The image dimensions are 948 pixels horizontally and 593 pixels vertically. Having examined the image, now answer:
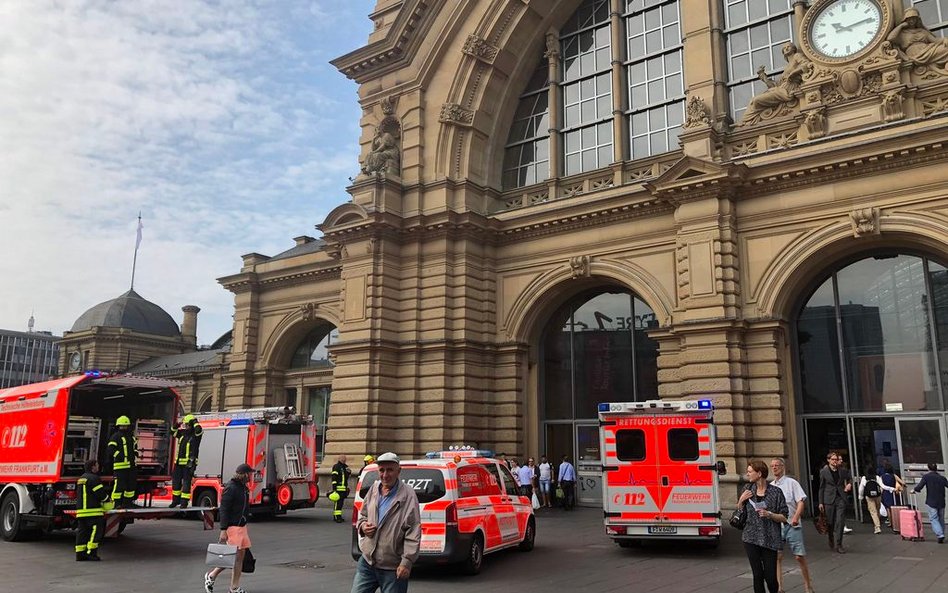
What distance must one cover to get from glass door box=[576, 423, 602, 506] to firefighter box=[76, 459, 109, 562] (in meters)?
16.3

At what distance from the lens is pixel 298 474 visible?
77.2ft

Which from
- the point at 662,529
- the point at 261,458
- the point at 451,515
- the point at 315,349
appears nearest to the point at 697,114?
the point at 662,529

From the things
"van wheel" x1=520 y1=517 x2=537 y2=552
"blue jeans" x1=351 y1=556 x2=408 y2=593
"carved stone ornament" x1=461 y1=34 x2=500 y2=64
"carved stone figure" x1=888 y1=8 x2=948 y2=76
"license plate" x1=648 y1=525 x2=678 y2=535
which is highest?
"carved stone ornament" x1=461 y1=34 x2=500 y2=64

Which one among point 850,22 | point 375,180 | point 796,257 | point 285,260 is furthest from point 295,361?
point 850,22

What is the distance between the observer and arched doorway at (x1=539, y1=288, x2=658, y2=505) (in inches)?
1027

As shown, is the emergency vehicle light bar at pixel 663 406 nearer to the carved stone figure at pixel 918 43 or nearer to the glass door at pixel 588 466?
the glass door at pixel 588 466

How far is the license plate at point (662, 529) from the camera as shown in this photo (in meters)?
15.4

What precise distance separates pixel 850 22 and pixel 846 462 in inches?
522

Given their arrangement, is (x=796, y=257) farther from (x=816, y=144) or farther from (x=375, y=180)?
(x=375, y=180)

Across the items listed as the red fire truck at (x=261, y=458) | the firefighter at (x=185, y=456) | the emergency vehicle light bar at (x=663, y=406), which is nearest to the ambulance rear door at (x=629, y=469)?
the emergency vehicle light bar at (x=663, y=406)

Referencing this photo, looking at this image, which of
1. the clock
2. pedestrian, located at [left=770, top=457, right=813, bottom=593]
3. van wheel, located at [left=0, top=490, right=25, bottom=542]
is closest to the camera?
pedestrian, located at [left=770, top=457, right=813, bottom=593]

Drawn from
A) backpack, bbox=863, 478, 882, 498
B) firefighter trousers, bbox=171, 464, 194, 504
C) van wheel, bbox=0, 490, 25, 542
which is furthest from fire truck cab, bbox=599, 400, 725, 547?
van wheel, bbox=0, 490, 25, 542

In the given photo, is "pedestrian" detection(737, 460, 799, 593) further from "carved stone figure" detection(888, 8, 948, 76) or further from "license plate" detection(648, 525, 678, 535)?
"carved stone figure" detection(888, 8, 948, 76)

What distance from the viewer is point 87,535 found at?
47.1 feet
